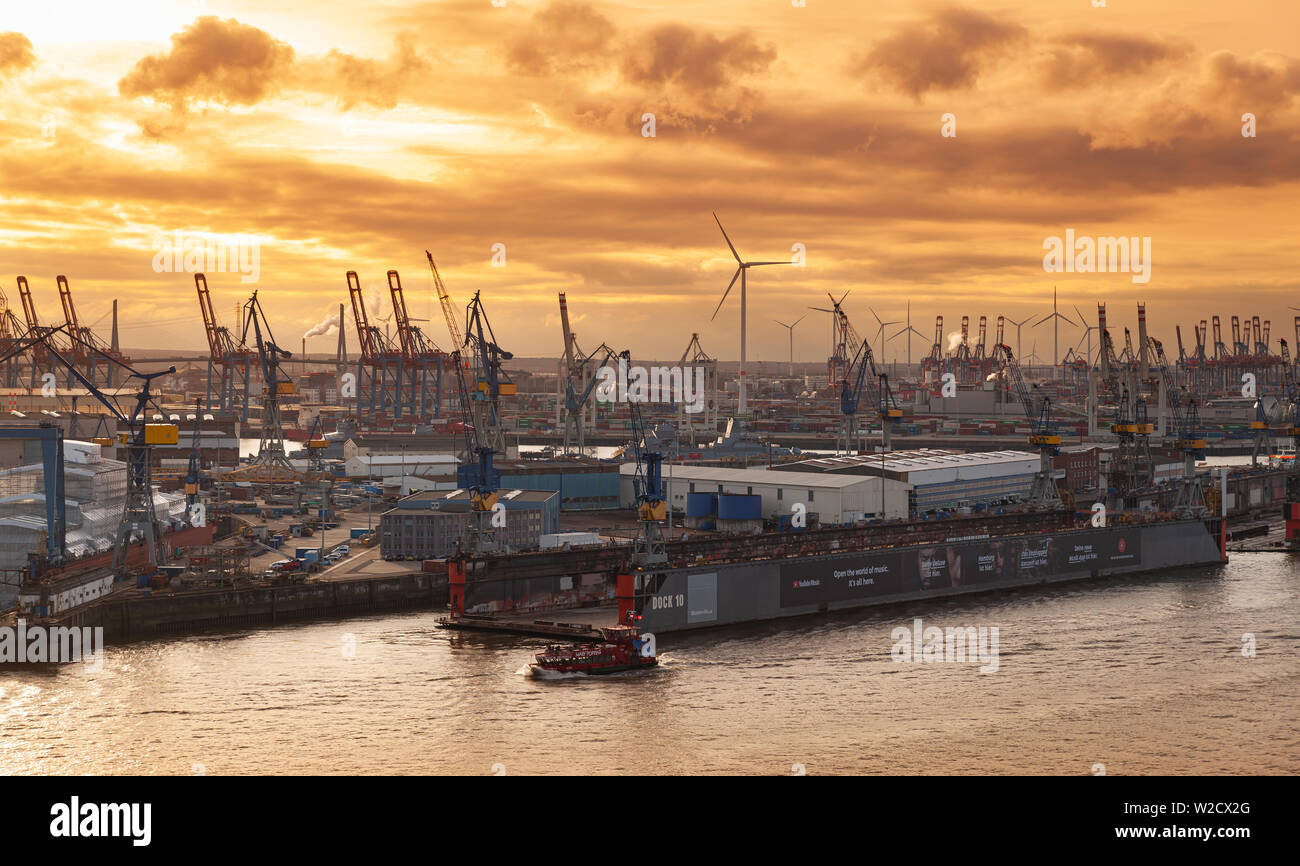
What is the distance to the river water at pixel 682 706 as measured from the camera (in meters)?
20.5

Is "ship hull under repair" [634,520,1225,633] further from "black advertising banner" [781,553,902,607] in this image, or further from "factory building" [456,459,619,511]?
"factory building" [456,459,619,511]

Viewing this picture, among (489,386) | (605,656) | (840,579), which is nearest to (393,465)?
(489,386)

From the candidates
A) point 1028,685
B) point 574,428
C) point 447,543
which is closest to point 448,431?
point 574,428

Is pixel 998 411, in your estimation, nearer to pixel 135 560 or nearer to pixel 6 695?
pixel 135 560

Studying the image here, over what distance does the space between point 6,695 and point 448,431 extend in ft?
212

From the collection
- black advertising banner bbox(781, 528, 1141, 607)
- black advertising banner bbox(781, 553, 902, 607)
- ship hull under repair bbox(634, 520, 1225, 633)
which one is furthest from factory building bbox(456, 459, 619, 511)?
black advertising banner bbox(781, 553, 902, 607)

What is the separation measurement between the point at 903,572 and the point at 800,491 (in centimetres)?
1078
